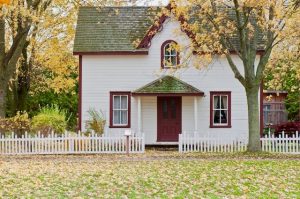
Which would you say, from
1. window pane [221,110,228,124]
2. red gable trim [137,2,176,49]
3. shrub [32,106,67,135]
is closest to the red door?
window pane [221,110,228,124]

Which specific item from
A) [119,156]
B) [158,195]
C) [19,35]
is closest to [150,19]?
[19,35]

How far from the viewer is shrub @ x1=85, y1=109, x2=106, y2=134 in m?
A: 28.4

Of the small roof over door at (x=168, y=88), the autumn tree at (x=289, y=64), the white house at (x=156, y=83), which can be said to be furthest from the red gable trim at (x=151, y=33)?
the autumn tree at (x=289, y=64)

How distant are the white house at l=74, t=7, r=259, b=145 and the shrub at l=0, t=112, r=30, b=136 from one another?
10.1 feet

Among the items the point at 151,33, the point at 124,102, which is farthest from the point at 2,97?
the point at 151,33

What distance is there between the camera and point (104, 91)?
29453 millimetres

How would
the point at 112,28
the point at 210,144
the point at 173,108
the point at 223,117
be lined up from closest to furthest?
1. the point at 210,144
2. the point at 223,117
3. the point at 173,108
4. the point at 112,28

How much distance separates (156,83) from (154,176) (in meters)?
13.2

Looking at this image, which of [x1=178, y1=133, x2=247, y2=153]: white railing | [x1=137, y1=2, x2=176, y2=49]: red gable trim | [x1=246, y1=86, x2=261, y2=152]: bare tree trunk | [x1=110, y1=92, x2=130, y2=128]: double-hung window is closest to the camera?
[x1=246, y1=86, x2=261, y2=152]: bare tree trunk

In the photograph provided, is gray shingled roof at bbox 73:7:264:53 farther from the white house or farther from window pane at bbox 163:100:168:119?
window pane at bbox 163:100:168:119

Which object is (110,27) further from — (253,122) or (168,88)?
(253,122)

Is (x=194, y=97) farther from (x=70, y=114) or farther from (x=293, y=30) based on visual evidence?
(x=70, y=114)

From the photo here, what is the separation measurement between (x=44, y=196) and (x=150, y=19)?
1892 centimetres

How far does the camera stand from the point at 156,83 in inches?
1145
